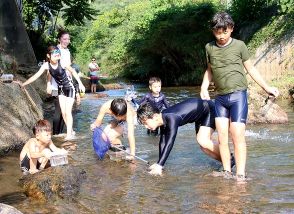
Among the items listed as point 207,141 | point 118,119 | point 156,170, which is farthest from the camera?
point 118,119

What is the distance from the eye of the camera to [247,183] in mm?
5395

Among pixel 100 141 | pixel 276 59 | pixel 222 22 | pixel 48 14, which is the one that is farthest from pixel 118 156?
pixel 48 14

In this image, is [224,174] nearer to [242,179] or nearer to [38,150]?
[242,179]

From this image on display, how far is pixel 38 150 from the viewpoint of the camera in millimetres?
5770

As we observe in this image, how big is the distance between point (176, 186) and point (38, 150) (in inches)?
65.8

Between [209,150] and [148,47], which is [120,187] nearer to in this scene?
[209,150]

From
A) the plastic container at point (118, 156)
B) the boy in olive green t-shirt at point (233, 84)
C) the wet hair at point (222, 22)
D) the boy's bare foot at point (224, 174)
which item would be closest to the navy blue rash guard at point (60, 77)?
the plastic container at point (118, 156)

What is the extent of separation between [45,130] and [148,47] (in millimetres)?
23546

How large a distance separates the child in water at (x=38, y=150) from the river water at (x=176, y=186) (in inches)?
8.4

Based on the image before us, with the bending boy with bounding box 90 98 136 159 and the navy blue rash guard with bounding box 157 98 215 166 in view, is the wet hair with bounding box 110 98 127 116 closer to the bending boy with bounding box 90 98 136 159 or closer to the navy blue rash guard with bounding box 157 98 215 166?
the bending boy with bounding box 90 98 136 159

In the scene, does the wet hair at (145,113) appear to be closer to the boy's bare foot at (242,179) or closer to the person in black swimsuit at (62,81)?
the boy's bare foot at (242,179)

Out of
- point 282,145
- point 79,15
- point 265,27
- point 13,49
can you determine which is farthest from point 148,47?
point 282,145

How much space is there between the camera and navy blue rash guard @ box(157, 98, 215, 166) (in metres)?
5.64

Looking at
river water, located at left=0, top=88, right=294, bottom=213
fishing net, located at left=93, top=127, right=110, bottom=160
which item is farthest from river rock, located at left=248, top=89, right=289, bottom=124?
fishing net, located at left=93, top=127, right=110, bottom=160
